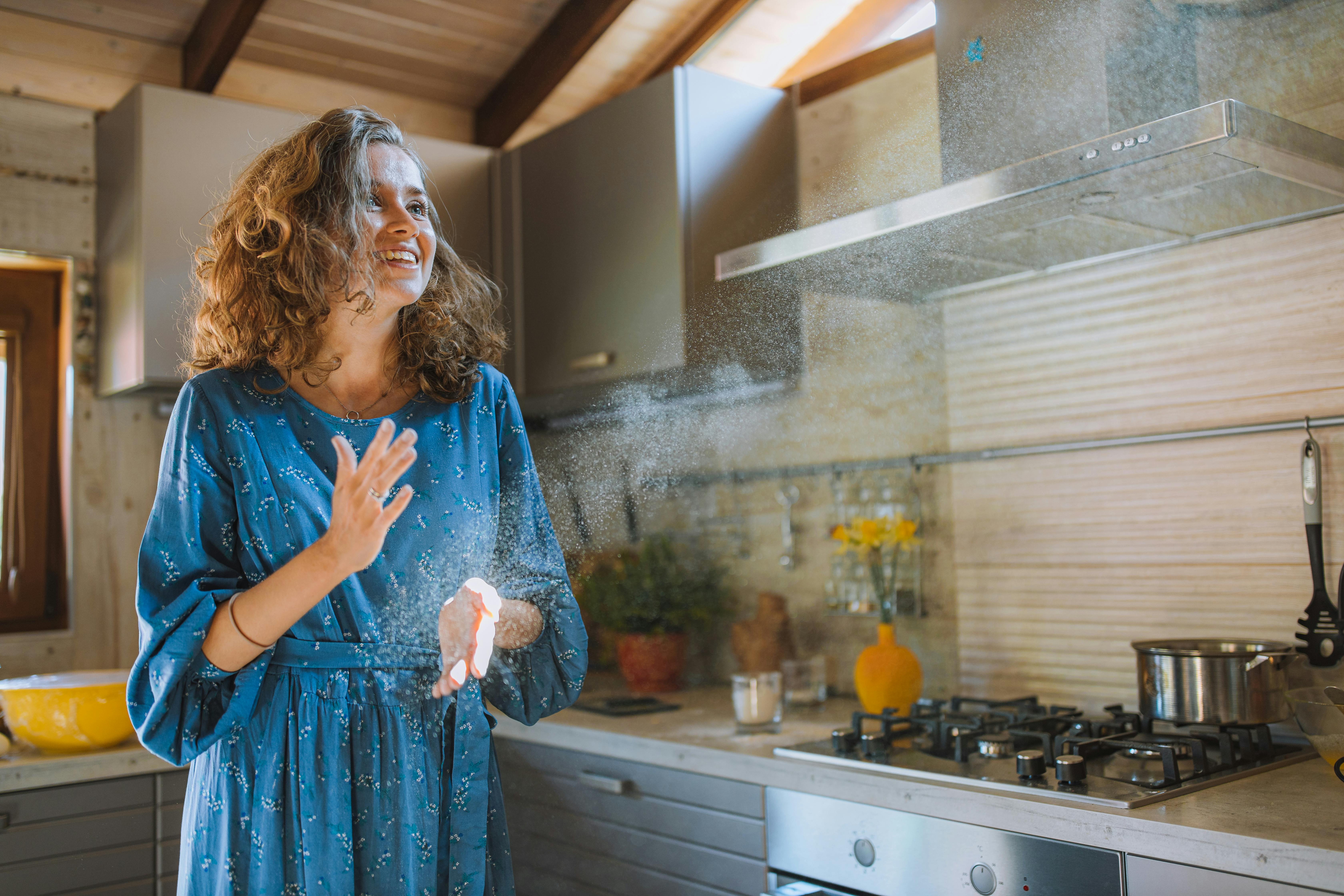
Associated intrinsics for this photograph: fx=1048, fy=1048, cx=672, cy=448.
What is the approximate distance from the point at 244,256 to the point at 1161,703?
1.18m

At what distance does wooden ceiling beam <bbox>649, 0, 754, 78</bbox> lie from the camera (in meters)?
2.08

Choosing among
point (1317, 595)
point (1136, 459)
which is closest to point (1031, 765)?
point (1317, 595)

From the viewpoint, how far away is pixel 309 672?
0.88 metres

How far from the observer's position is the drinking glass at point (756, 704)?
1.64 meters

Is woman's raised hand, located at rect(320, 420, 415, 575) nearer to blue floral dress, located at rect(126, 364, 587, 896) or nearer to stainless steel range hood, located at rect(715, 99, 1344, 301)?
blue floral dress, located at rect(126, 364, 587, 896)

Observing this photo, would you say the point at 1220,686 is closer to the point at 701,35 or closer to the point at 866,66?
the point at 866,66

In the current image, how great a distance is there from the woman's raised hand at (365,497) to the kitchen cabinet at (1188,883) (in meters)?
0.83

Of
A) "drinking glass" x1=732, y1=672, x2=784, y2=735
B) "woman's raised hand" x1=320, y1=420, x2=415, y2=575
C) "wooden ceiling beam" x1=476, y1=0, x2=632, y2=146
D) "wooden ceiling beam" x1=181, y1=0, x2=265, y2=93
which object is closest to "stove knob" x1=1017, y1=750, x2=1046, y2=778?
"drinking glass" x1=732, y1=672, x2=784, y2=735

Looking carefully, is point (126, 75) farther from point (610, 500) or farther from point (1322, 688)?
point (1322, 688)

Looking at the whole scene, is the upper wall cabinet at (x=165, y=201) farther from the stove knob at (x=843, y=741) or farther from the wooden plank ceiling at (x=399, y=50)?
the stove knob at (x=843, y=741)

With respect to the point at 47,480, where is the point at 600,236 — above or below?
above

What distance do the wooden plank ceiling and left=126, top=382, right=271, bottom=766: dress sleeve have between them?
1195mm

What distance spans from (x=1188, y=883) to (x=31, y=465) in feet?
6.23

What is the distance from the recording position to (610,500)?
123 cm
